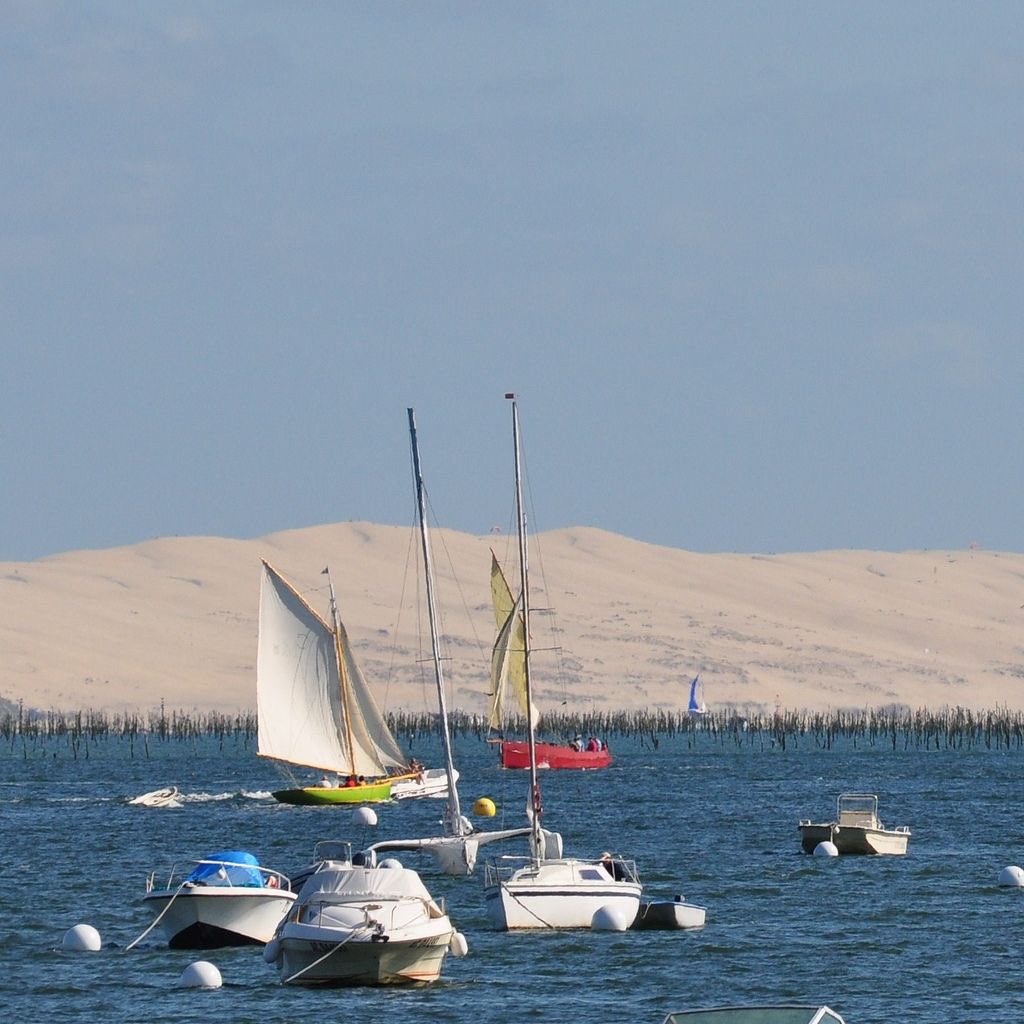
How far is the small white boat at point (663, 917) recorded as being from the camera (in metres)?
47.3

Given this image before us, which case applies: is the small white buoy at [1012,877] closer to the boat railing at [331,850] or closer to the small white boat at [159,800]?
the boat railing at [331,850]

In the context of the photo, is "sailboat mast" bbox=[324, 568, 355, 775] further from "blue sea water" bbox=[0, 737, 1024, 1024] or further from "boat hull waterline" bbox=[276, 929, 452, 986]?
"boat hull waterline" bbox=[276, 929, 452, 986]

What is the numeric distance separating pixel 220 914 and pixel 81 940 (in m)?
3.02

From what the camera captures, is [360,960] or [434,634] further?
[434,634]

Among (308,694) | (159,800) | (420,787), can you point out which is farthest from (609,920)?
(159,800)

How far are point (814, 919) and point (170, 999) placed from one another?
16.0 metres

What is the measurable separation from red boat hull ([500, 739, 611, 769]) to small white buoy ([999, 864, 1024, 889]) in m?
61.7

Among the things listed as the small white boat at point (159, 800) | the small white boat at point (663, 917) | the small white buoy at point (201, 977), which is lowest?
the small white buoy at point (201, 977)

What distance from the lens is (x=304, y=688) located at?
87562 millimetres

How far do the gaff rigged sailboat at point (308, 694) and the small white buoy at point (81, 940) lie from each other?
4098cm

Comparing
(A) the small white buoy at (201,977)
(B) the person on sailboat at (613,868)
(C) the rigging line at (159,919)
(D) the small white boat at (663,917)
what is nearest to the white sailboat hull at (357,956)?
(A) the small white buoy at (201,977)

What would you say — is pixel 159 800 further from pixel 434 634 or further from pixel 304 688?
pixel 434 634

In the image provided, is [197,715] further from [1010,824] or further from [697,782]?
[1010,824]

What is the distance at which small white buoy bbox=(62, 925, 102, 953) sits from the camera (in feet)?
147
